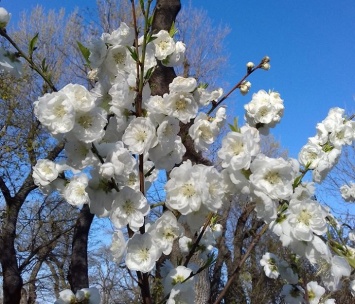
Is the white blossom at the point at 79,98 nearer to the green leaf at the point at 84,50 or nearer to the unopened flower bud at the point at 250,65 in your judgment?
the green leaf at the point at 84,50

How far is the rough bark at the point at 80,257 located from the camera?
5902 mm

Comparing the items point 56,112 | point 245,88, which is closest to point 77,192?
point 56,112

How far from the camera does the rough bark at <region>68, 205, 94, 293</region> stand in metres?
5.90

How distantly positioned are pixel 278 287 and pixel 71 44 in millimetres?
7954

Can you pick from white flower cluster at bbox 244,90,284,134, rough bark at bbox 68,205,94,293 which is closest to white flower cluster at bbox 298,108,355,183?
white flower cluster at bbox 244,90,284,134

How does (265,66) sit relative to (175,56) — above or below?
above

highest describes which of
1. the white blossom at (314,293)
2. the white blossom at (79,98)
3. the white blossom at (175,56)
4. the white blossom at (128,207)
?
the white blossom at (175,56)

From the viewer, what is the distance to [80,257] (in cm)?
630

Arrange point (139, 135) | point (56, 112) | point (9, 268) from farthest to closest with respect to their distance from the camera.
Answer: point (9, 268)
point (139, 135)
point (56, 112)

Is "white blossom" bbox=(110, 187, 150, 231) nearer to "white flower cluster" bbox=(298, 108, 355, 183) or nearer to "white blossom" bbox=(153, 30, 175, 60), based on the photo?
"white blossom" bbox=(153, 30, 175, 60)

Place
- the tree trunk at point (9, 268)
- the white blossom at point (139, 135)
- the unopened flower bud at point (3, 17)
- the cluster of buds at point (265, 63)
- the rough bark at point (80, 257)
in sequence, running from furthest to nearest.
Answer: the tree trunk at point (9, 268)
the rough bark at point (80, 257)
the cluster of buds at point (265, 63)
the unopened flower bud at point (3, 17)
the white blossom at point (139, 135)

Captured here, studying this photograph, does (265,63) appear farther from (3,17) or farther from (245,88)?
(3,17)

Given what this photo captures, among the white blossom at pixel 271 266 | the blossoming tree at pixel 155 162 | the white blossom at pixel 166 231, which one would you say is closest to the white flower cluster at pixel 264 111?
the blossoming tree at pixel 155 162

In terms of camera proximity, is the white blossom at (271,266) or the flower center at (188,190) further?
the white blossom at (271,266)
